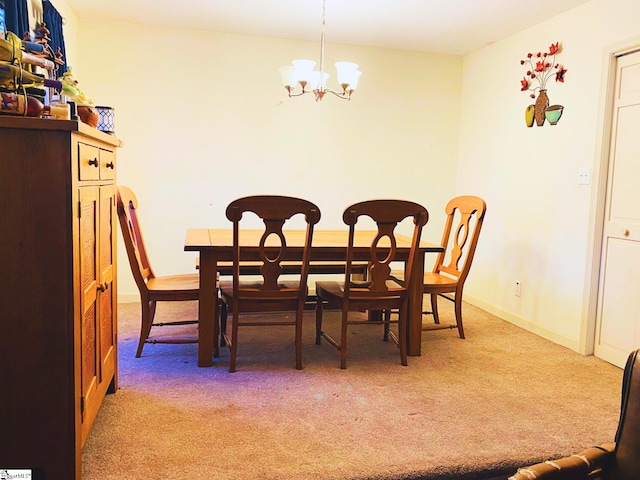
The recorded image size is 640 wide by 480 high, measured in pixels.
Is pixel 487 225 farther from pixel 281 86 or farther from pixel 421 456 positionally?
pixel 421 456

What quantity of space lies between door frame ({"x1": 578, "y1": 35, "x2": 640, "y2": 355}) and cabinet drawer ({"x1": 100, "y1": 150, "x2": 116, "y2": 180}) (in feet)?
9.42

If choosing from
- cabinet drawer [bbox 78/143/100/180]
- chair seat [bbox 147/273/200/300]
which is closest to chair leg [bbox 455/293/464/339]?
chair seat [bbox 147/273/200/300]

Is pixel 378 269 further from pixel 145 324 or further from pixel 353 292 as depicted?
pixel 145 324

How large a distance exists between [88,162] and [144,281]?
125 centimetres

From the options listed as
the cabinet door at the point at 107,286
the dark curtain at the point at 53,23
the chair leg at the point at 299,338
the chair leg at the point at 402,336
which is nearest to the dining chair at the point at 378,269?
the chair leg at the point at 402,336

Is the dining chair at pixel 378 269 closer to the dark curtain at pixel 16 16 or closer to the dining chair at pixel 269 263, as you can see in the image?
the dining chair at pixel 269 263

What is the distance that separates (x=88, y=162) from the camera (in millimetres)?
1766

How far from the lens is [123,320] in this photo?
3777 mm

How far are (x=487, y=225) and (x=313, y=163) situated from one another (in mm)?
1646

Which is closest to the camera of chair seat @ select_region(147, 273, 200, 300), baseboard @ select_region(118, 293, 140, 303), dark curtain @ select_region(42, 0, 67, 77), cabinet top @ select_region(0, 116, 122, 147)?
cabinet top @ select_region(0, 116, 122, 147)

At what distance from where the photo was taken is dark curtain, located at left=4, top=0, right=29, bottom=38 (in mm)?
2467

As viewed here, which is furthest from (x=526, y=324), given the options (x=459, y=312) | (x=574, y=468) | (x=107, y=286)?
(x=107, y=286)

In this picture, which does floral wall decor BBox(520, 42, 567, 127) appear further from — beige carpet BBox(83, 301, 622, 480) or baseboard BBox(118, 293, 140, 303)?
baseboard BBox(118, 293, 140, 303)

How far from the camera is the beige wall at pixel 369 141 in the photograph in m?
3.61
